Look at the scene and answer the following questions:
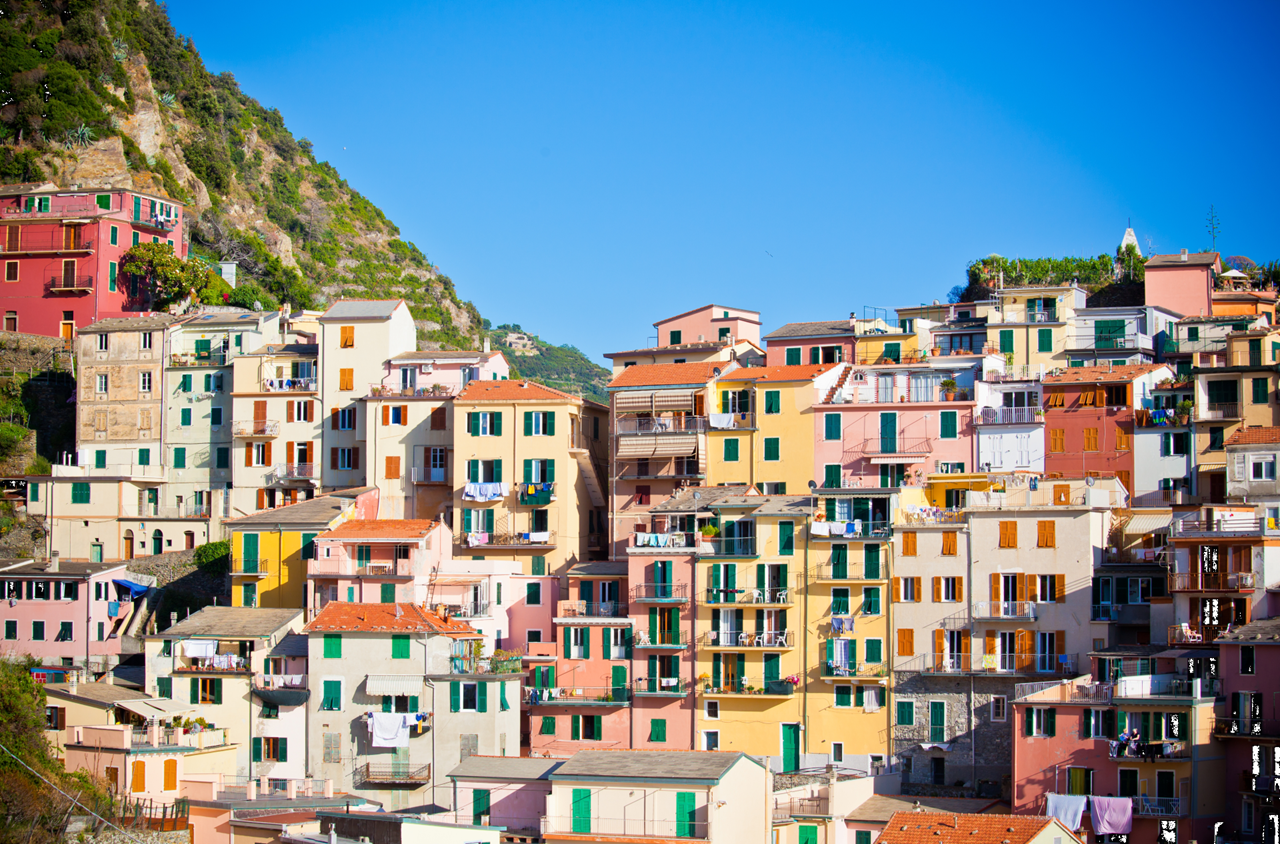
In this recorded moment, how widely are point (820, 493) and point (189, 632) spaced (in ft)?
86.0

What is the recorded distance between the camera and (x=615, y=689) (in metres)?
63.5

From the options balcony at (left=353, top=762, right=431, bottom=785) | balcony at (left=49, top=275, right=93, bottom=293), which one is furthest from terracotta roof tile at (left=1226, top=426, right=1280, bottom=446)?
balcony at (left=49, top=275, right=93, bottom=293)

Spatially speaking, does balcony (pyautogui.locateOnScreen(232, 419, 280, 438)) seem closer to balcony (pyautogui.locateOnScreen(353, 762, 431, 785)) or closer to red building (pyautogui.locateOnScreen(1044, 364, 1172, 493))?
balcony (pyautogui.locateOnScreen(353, 762, 431, 785))

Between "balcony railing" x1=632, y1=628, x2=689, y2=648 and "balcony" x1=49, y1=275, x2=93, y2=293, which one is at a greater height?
"balcony" x1=49, y1=275, x2=93, y2=293

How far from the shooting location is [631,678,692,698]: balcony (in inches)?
2478

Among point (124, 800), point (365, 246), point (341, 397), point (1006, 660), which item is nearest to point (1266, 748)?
point (1006, 660)

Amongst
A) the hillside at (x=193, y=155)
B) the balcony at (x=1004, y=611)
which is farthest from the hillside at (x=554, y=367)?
the balcony at (x=1004, y=611)

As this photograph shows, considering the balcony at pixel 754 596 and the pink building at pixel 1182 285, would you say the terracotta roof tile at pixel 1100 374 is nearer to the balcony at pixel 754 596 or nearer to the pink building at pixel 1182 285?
the pink building at pixel 1182 285

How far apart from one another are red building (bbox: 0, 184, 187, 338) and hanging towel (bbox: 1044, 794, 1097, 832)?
57.6 meters

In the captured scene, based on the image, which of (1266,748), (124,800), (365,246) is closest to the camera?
(1266,748)

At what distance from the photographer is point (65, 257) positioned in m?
87.9

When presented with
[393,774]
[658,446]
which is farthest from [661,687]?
[658,446]

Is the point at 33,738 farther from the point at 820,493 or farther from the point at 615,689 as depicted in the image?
the point at 820,493

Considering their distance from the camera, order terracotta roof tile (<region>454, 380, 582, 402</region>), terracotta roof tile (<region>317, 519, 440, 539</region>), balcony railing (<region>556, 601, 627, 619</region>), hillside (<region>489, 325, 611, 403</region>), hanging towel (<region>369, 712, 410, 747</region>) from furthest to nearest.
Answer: hillside (<region>489, 325, 611, 403</region>) → terracotta roof tile (<region>454, 380, 582, 402</region>) → terracotta roof tile (<region>317, 519, 440, 539</region>) → balcony railing (<region>556, 601, 627, 619</region>) → hanging towel (<region>369, 712, 410, 747</region>)
